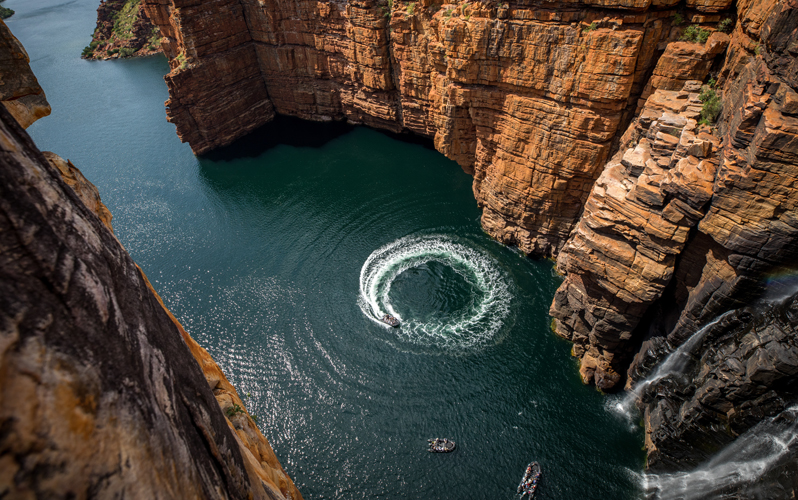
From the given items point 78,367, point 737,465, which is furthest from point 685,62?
point 78,367

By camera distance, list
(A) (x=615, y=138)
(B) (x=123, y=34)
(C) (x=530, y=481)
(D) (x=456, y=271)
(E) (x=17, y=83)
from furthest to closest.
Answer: (B) (x=123, y=34), (D) (x=456, y=271), (A) (x=615, y=138), (C) (x=530, y=481), (E) (x=17, y=83)

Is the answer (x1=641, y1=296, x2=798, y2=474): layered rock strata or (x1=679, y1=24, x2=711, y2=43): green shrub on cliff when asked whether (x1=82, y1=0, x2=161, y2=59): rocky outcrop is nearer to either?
(x1=679, y1=24, x2=711, y2=43): green shrub on cliff

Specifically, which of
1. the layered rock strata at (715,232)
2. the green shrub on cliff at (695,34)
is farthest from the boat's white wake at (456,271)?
the green shrub on cliff at (695,34)

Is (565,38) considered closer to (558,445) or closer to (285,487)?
(558,445)

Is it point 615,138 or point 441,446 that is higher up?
point 615,138

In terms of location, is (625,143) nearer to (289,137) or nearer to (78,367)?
(78,367)
